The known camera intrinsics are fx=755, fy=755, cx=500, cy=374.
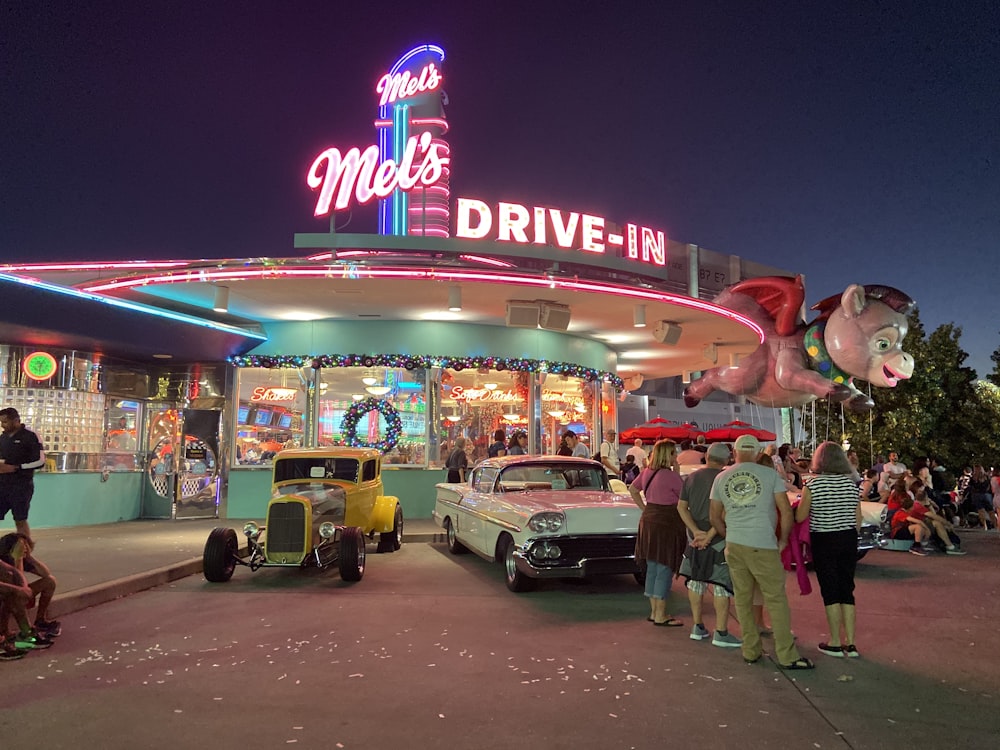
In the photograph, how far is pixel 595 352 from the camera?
1906 cm

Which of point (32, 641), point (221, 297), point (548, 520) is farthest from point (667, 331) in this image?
point (32, 641)

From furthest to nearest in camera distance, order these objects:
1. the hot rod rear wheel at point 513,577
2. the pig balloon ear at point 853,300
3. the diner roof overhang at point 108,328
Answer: the pig balloon ear at point 853,300, the diner roof overhang at point 108,328, the hot rod rear wheel at point 513,577

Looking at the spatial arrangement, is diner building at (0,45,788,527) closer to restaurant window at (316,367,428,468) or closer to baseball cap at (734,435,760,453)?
restaurant window at (316,367,428,468)

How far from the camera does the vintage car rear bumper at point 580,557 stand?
8.05 m

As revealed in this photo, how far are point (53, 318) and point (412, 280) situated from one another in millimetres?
6048

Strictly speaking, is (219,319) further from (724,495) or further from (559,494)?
(724,495)

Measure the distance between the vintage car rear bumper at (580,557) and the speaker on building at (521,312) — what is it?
710cm

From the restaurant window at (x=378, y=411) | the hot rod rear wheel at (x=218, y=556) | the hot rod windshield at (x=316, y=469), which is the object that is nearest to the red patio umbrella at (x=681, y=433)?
the restaurant window at (x=378, y=411)

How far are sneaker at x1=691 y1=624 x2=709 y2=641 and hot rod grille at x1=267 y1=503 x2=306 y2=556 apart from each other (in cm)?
480

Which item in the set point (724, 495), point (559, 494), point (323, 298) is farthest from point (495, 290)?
point (724, 495)

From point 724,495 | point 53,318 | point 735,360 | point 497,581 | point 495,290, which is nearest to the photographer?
point 724,495

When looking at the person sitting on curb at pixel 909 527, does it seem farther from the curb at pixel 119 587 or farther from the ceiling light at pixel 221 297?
the ceiling light at pixel 221 297

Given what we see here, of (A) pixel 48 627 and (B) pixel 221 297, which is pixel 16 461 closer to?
(A) pixel 48 627

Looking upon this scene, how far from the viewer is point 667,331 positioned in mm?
16922
